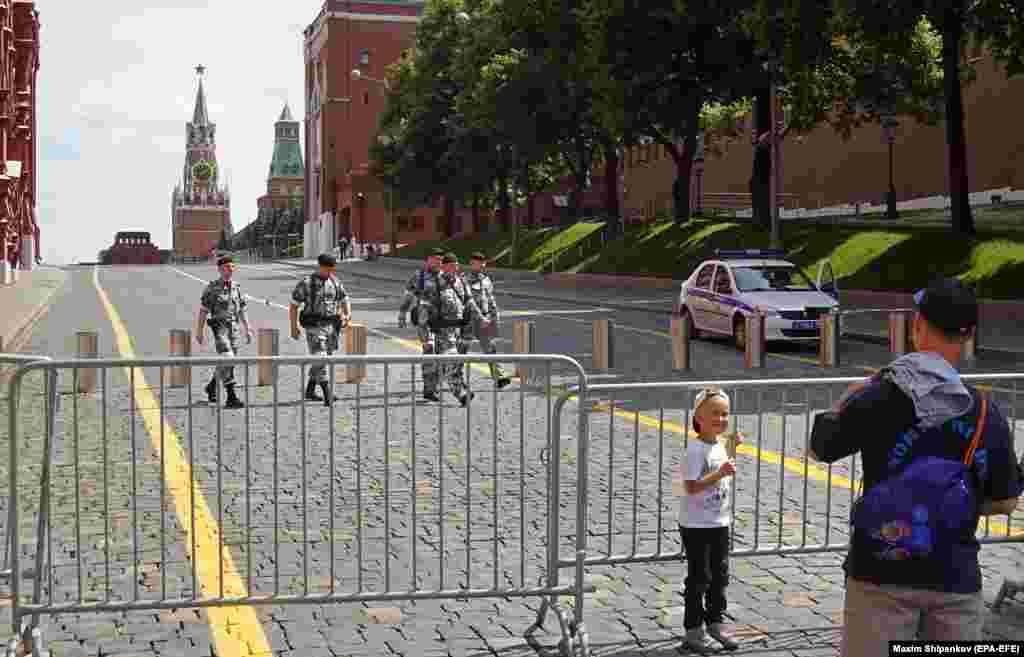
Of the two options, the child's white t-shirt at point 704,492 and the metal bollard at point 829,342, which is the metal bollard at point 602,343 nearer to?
the metal bollard at point 829,342

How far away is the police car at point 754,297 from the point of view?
2228 cm

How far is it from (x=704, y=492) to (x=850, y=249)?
32.7 m

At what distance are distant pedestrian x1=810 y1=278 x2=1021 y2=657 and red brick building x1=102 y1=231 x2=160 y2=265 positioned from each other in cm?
19339

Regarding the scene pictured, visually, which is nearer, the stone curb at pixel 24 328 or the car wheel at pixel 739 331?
the car wheel at pixel 739 331

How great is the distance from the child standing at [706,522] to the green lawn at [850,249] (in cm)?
2433

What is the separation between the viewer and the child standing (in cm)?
616

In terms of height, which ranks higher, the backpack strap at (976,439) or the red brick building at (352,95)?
the red brick building at (352,95)

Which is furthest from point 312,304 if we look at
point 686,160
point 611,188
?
point 611,188

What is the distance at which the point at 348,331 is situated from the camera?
17.8 metres

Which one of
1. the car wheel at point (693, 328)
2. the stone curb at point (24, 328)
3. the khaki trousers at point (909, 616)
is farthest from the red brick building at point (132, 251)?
the khaki trousers at point (909, 616)

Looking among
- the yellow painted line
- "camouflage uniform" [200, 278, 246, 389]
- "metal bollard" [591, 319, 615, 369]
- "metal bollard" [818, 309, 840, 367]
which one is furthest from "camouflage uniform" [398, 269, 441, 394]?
"metal bollard" [818, 309, 840, 367]

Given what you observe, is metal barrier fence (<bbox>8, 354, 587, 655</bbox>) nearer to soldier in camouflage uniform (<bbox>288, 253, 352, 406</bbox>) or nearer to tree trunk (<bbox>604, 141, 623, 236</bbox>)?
soldier in camouflage uniform (<bbox>288, 253, 352, 406</bbox>)

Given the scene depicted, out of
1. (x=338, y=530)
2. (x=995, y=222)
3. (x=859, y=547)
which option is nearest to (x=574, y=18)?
(x=995, y=222)

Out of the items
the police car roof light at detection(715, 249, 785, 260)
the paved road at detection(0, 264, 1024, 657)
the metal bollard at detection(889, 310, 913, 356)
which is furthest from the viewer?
the police car roof light at detection(715, 249, 785, 260)
